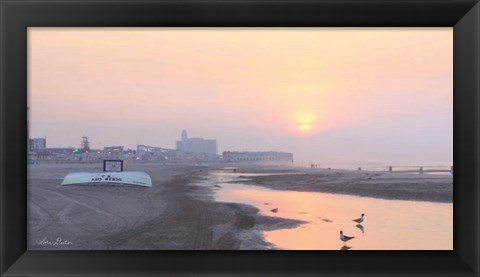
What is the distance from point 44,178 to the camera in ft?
29.7

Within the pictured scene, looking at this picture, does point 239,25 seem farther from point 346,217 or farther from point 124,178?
point 124,178

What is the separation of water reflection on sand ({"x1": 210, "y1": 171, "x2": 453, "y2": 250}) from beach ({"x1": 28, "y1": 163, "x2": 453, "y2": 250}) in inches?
10.4

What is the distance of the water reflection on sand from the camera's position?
12.4 ft

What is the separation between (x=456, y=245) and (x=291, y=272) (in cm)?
63

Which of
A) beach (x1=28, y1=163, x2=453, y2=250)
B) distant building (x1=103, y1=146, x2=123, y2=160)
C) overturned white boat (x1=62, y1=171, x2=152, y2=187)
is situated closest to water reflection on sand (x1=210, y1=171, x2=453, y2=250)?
beach (x1=28, y1=163, x2=453, y2=250)

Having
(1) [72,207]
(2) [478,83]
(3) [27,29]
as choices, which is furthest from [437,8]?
(1) [72,207]

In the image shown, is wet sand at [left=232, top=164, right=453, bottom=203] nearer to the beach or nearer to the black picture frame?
the beach

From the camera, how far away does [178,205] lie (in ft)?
29.1

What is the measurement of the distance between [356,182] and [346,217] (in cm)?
556

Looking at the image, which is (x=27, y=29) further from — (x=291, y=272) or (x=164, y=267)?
(x=291, y=272)

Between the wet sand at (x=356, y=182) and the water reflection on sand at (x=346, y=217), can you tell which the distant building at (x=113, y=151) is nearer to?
the water reflection on sand at (x=346, y=217)

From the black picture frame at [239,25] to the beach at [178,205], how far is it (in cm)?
225

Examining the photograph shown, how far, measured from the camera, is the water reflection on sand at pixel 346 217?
3.79m

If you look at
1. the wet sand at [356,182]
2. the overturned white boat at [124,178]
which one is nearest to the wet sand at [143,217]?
the overturned white boat at [124,178]
